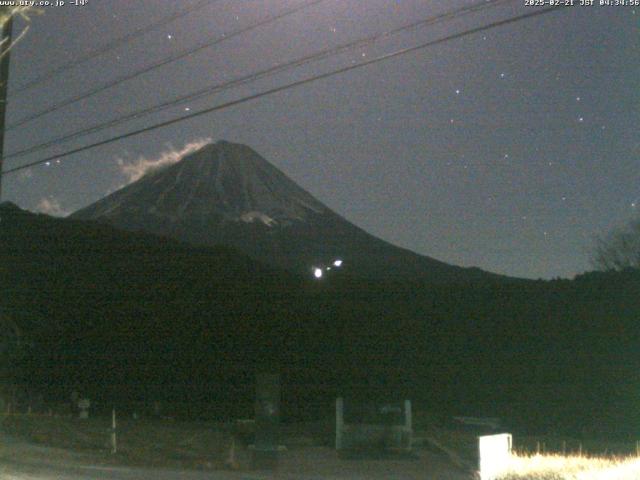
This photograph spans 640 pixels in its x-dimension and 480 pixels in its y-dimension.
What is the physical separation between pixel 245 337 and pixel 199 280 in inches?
142

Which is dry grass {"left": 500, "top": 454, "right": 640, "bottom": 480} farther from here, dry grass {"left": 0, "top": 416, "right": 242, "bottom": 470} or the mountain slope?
the mountain slope

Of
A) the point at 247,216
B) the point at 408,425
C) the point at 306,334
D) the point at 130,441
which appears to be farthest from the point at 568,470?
the point at 247,216

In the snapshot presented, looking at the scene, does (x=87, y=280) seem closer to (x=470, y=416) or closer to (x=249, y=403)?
(x=249, y=403)

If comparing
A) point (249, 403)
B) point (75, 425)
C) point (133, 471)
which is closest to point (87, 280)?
point (249, 403)

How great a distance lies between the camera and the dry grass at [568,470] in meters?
10.4

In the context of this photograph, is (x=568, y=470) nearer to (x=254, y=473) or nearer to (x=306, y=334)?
(x=254, y=473)

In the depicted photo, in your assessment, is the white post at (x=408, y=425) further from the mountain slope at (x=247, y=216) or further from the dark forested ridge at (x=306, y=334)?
the mountain slope at (x=247, y=216)

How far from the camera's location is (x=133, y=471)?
1403cm

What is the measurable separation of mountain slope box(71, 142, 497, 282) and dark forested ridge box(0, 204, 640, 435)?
21.7 metres

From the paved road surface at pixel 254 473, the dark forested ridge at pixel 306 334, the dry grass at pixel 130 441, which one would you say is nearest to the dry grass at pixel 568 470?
the paved road surface at pixel 254 473

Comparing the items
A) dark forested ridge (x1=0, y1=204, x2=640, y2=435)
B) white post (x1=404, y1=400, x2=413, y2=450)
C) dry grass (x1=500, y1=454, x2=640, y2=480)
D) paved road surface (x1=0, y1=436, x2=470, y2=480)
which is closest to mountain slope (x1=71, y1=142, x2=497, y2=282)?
dark forested ridge (x1=0, y1=204, x2=640, y2=435)

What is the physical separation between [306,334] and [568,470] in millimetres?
23893

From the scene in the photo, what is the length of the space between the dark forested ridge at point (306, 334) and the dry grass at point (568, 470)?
15674 millimetres

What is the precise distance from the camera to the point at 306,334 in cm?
3506
